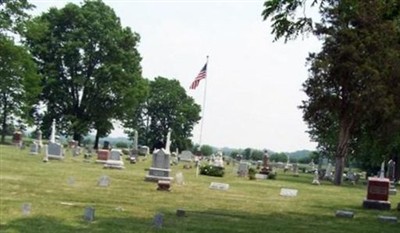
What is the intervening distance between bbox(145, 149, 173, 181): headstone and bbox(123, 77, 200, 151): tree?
7992cm

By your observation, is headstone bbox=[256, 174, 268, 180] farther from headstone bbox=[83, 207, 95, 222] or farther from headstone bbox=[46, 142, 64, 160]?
headstone bbox=[83, 207, 95, 222]

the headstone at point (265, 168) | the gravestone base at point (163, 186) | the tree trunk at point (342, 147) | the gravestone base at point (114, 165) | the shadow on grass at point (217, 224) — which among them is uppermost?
the tree trunk at point (342, 147)

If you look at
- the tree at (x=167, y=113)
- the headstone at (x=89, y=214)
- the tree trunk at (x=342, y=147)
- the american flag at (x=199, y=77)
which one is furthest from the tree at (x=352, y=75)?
the tree at (x=167, y=113)

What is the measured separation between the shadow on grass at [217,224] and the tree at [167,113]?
91.1 metres

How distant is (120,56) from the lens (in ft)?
220

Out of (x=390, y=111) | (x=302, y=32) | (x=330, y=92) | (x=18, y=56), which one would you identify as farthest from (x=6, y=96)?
(x=302, y=32)

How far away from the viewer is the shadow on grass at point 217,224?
1237cm

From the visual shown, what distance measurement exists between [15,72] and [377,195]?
37.9 meters

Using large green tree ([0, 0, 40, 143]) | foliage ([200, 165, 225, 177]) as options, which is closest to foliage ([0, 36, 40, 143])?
large green tree ([0, 0, 40, 143])

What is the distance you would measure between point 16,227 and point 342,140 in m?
36.9

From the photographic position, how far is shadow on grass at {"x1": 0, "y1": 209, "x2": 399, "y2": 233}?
12.4 meters

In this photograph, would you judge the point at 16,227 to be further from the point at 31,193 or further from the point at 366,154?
the point at 366,154

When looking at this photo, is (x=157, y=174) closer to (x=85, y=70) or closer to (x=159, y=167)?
(x=159, y=167)

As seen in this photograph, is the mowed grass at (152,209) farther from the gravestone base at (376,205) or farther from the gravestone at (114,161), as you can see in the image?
the gravestone at (114,161)
